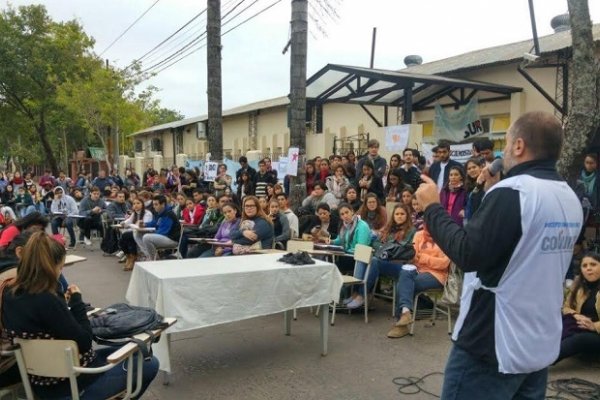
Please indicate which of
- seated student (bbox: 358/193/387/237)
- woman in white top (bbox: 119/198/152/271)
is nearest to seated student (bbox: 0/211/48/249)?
woman in white top (bbox: 119/198/152/271)

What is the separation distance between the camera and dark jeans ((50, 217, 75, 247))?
39.1 feet

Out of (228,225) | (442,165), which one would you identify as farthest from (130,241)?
(442,165)

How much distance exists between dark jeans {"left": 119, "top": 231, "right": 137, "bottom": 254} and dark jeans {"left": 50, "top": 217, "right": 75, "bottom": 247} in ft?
11.0

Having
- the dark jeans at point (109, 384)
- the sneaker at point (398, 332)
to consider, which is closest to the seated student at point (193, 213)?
the sneaker at point (398, 332)

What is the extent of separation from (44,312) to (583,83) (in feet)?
21.1

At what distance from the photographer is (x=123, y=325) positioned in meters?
3.21

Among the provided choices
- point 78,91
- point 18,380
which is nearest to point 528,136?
point 18,380

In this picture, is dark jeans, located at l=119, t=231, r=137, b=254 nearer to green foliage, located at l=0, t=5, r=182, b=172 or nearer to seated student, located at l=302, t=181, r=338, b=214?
seated student, located at l=302, t=181, r=338, b=214

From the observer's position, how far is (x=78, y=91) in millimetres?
22406

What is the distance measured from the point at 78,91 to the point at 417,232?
20397 millimetres

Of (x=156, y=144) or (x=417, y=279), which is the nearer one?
(x=417, y=279)

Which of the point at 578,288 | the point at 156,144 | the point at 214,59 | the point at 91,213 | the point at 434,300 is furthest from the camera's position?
the point at 156,144

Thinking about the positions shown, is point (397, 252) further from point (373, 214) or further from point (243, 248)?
point (243, 248)

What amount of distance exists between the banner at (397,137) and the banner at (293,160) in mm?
2523
